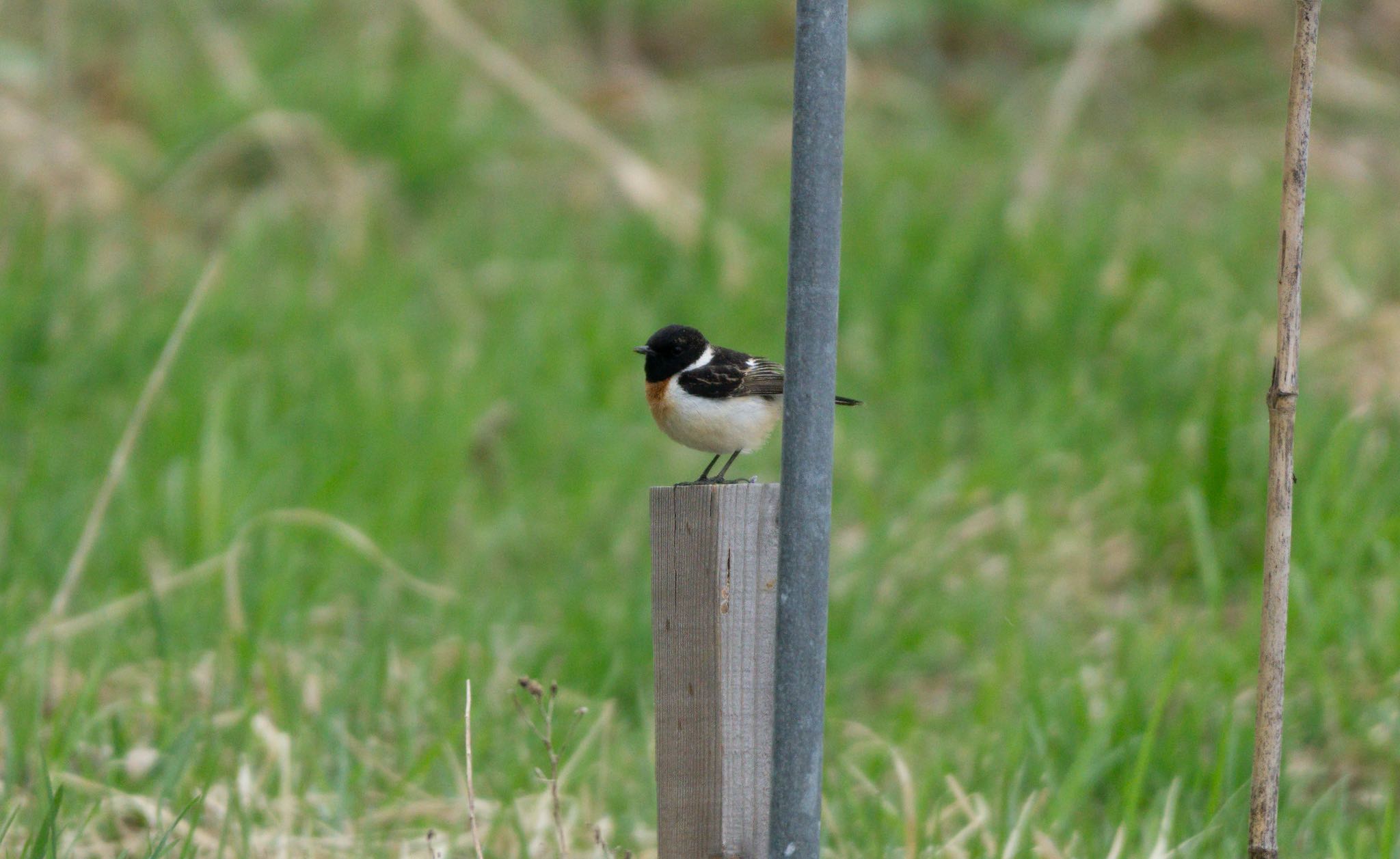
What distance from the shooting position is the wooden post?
2350 mm

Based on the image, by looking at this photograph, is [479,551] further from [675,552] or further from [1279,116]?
[1279,116]

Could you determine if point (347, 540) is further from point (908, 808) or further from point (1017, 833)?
point (1017, 833)

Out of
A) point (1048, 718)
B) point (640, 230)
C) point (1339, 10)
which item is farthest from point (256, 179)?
point (1339, 10)

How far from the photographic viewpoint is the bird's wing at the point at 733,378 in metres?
3.53

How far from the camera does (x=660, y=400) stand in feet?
11.6

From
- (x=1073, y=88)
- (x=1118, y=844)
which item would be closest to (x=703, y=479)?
(x=1118, y=844)

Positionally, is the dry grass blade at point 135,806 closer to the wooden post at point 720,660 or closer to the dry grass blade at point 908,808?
the wooden post at point 720,660

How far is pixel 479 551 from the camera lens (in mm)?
5621

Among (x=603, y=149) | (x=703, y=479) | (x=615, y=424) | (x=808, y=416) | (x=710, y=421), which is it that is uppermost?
(x=603, y=149)

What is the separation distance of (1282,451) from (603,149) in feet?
19.8

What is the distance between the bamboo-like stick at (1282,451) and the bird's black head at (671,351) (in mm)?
1555

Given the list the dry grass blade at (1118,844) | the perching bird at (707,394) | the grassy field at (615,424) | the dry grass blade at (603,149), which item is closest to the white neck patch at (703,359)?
the perching bird at (707,394)

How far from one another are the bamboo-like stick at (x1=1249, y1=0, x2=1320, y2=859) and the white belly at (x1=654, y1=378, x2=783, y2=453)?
4.29 ft

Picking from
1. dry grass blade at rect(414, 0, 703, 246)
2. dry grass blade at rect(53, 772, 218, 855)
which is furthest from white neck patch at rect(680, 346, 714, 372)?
dry grass blade at rect(414, 0, 703, 246)
